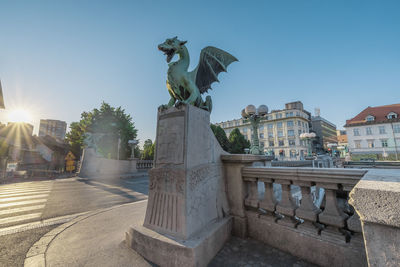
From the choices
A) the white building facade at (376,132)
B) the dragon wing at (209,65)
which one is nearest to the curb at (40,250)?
the dragon wing at (209,65)

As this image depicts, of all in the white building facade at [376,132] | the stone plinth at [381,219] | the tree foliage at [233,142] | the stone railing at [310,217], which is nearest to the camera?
the stone plinth at [381,219]

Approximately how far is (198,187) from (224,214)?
865mm

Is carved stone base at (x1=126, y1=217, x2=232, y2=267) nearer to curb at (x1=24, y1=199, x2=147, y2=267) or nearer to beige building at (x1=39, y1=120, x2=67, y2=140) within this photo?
curb at (x1=24, y1=199, x2=147, y2=267)

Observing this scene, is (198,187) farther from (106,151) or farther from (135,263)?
(106,151)

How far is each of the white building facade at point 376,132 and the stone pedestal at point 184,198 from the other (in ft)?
138

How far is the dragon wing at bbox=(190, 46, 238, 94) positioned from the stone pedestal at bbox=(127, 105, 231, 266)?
4.10 feet

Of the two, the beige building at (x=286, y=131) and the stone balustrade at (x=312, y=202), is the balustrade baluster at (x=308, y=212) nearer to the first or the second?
the stone balustrade at (x=312, y=202)

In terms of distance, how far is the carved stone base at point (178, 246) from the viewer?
1848 millimetres

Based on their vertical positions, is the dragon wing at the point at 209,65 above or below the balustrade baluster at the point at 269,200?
above

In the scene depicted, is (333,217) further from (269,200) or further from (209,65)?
(209,65)

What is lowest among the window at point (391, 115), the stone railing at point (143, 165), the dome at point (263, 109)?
the stone railing at point (143, 165)

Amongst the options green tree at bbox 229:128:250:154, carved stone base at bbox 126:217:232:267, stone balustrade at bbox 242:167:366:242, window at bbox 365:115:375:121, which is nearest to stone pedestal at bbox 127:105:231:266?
carved stone base at bbox 126:217:232:267

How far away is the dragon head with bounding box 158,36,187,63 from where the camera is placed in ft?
9.60

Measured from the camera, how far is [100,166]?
14.5 metres
